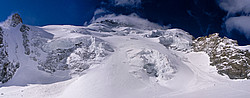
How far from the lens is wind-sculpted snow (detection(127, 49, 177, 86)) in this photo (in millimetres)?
17684

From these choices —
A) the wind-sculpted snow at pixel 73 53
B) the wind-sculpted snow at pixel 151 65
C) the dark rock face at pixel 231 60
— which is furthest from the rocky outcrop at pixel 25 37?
the dark rock face at pixel 231 60

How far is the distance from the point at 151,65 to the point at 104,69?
673cm

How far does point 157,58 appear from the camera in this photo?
2033 cm

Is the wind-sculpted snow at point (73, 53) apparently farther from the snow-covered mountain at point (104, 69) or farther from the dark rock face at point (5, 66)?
the dark rock face at point (5, 66)

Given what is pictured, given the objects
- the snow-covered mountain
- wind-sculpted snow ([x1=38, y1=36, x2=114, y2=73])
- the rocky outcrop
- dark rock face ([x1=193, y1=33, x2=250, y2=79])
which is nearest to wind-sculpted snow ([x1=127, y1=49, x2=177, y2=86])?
the snow-covered mountain

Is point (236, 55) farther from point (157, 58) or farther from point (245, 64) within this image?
point (157, 58)

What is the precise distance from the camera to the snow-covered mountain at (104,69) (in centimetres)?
1417

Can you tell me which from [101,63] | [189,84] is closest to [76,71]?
[101,63]

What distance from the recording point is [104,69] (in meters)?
17.4

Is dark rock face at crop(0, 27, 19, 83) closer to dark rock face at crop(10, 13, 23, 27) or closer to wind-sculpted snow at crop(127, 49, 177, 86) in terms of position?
dark rock face at crop(10, 13, 23, 27)

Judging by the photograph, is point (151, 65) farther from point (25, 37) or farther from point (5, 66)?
point (25, 37)

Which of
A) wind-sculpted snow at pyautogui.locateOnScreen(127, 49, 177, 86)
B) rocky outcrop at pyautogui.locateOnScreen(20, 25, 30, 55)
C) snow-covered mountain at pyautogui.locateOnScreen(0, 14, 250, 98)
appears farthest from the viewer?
rocky outcrop at pyautogui.locateOnScreen(20, 25, 30, 55)

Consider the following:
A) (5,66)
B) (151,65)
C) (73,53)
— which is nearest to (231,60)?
(151,65)

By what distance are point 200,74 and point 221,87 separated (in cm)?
393
